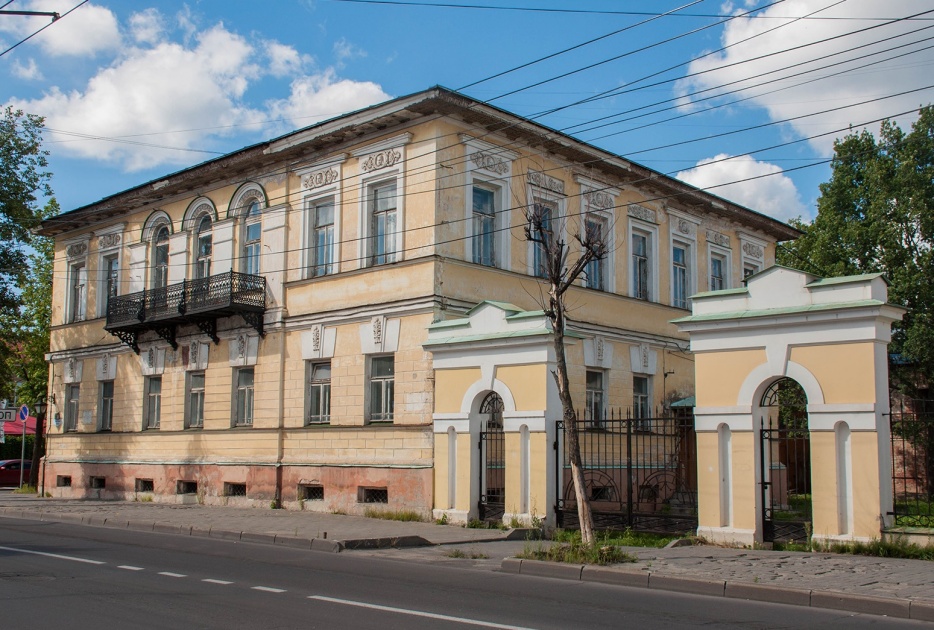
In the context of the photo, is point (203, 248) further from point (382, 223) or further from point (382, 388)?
point (382, 388)

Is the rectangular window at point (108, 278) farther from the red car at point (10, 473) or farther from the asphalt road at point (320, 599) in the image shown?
the asphalt road at point (320, 599)

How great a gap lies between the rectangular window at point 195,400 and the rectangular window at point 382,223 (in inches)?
311

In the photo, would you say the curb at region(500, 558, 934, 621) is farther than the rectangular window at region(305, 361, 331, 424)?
No

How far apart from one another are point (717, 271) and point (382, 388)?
13734 millimetres

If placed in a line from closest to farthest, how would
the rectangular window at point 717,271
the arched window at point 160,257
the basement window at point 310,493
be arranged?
the basement window at point 310,493, the arched window at point 160,257, the rectangular window at point 717,271

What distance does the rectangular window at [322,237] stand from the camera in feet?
78.0

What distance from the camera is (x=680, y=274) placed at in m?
28.8

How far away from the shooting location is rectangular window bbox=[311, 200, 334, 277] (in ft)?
78.0

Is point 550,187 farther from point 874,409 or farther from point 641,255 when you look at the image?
point 874,409

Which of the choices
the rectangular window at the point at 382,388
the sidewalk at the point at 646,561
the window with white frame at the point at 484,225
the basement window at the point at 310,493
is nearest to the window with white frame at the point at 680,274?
the window with white frame at the point at 484,225

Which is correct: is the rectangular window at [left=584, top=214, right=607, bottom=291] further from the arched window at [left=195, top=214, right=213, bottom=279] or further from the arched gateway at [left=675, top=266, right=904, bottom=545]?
the arched window at [left=195, top=214, right=213, bottom=279]

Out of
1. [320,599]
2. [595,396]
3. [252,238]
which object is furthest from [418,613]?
[252,238]

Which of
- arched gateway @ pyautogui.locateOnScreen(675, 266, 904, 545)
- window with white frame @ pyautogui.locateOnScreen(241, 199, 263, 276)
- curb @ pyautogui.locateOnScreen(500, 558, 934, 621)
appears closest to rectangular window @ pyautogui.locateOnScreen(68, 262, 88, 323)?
window with white frame @ pyautogui.locateOnScreen(241, 199, 263, 276)

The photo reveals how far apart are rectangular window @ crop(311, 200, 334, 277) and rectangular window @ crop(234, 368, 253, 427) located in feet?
12.6
